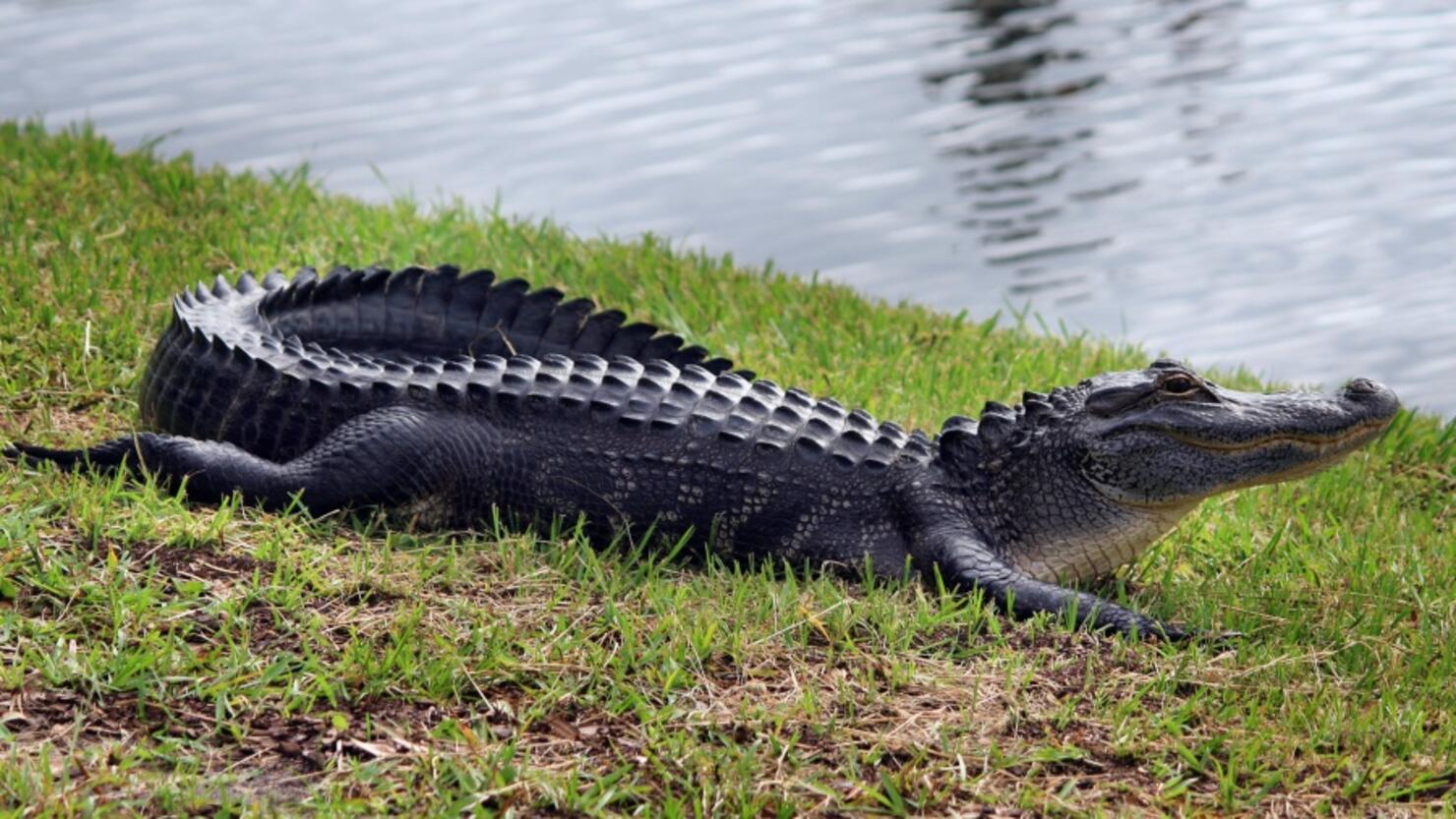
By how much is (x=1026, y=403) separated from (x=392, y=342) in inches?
79.6

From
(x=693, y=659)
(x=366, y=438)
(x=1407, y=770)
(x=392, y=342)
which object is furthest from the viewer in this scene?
(x=392, y=342)

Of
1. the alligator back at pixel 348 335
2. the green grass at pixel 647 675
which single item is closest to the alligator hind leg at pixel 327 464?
the green grass at pixel 647 675

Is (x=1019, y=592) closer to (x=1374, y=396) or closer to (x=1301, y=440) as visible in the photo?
(x=1301, y=440)

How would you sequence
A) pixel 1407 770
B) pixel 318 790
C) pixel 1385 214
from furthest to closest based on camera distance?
pixel 1385 214
pixel 1407 770
pixel 318 790

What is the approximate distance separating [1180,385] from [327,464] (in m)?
2.32

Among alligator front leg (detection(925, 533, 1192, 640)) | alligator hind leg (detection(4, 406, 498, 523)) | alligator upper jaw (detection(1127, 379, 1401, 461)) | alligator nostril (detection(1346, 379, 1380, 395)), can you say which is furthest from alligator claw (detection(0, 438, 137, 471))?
alligator nostril (detection(1346, 379, 1380, 395))

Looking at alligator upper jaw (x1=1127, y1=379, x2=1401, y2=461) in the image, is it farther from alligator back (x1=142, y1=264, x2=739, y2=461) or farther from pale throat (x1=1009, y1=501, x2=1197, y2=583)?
alligator back (x1=142, y1=264, x2=739, y2=461)

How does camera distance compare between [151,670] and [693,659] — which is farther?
[693,659]

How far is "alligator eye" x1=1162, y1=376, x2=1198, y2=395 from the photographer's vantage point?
4.54m

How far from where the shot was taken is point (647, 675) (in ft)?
11.9

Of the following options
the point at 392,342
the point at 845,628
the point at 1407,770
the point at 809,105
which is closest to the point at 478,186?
the point at 809,105

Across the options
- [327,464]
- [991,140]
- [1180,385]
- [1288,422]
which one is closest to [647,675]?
[327,464]

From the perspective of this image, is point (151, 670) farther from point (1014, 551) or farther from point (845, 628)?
point (1014, 551)

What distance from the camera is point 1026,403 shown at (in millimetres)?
4699
